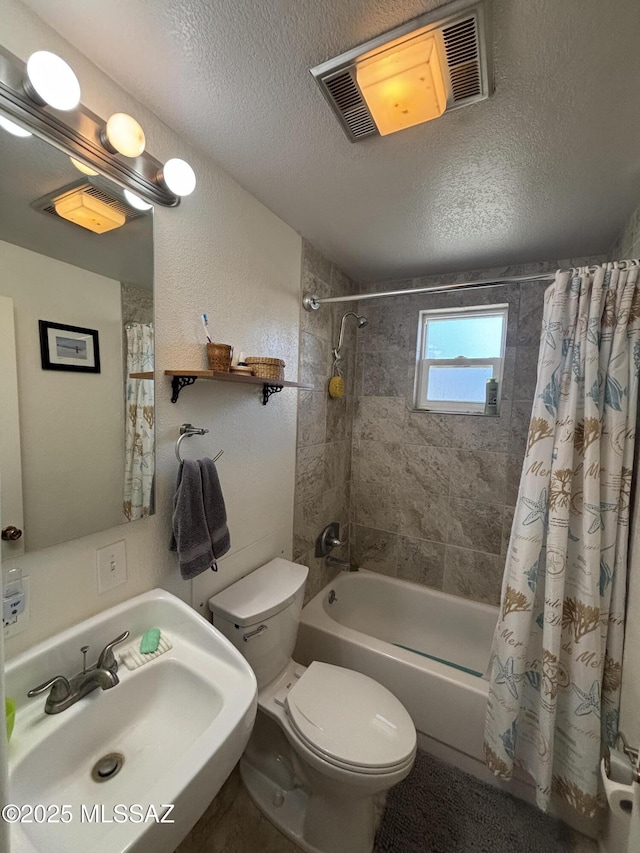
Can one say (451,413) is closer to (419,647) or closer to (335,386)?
(335,386)

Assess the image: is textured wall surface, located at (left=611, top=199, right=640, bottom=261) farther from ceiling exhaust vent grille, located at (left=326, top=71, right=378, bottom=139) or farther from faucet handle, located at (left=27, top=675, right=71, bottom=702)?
faucet handle, located at (left=27, top=675, right=71, bottom=702)

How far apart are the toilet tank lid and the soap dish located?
252mm

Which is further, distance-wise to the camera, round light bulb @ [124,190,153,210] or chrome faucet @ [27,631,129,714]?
round light bulb @ [124,190,153,210]

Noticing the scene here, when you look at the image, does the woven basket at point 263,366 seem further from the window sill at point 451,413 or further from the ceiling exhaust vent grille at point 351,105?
the window sill at point 451,413

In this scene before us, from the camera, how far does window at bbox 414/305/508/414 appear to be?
6.72 feet

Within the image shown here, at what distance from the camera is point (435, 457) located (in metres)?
2.16

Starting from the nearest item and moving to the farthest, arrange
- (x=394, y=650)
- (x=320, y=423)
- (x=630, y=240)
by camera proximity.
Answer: (x=630, y=240)
(x=394, y=650)
(x=320, y=423)

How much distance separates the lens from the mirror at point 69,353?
0.77m

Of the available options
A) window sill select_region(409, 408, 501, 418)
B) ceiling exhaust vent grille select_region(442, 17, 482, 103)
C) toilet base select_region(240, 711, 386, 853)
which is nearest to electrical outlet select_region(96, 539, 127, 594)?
toilet base select_region(240, 711, 386, 853)

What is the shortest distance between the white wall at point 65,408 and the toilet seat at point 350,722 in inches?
37.1

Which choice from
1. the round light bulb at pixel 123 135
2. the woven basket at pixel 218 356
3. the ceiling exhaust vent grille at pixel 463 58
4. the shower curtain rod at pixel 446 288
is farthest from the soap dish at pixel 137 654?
the ceiling exhaust vent grille at pixel 463 58

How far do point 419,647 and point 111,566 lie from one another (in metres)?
1.93

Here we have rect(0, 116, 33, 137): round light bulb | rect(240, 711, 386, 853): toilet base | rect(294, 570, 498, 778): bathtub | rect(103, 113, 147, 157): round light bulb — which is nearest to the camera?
rect(0, 116, 33, 137): round light bulb

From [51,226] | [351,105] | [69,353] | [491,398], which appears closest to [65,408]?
[69,353]
